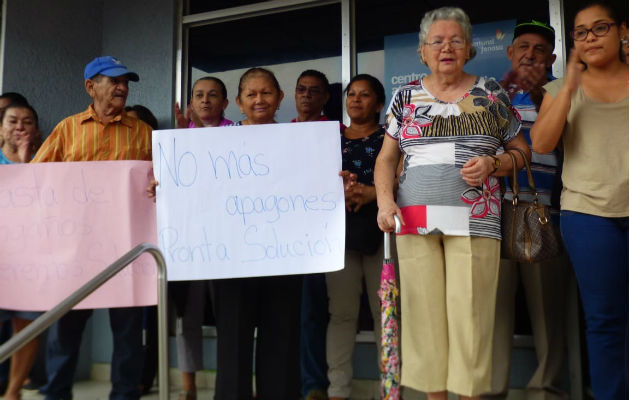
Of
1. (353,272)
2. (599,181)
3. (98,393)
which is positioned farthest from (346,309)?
(98,393)

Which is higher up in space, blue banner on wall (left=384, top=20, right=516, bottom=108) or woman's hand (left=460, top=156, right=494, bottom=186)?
blue banner on wall (left=384, top=20, right=516, bottom=108)

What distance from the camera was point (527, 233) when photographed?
2.39 m

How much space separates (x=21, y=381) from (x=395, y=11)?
3588mm

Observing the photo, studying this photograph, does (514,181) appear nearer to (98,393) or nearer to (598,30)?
(598,30)

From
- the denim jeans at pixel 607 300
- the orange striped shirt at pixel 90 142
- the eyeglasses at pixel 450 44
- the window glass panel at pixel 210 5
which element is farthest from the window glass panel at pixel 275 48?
the denim jeans at pixel 607 300

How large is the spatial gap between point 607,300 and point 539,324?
83 centimetres

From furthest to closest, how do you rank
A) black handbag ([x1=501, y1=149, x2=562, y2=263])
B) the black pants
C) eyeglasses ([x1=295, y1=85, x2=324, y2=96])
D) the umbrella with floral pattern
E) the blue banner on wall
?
the blue banner on wall → eyeglasses ([x1=295, y1=85, x2=324, y2=96]) → the black pants → black handbag ([x1=501, y1=149, x2=562, y2=263]) → the umbrella with floral pattern

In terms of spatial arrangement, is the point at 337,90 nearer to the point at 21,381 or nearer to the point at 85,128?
the point at 85,128

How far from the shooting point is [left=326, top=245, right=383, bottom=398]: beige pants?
10.8ft

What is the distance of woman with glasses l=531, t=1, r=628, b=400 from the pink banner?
6.50 feet

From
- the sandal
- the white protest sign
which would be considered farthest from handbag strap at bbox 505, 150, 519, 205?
the sandal

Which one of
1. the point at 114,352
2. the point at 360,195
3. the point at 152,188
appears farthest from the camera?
Answer: the point at 114,352

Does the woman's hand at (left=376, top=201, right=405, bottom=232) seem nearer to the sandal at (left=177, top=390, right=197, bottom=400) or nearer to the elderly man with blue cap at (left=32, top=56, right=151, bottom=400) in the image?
the elderly man with blue cap at (left=32, top=56, right=151, bottom=400)

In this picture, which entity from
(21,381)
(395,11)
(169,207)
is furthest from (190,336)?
(395,11)
